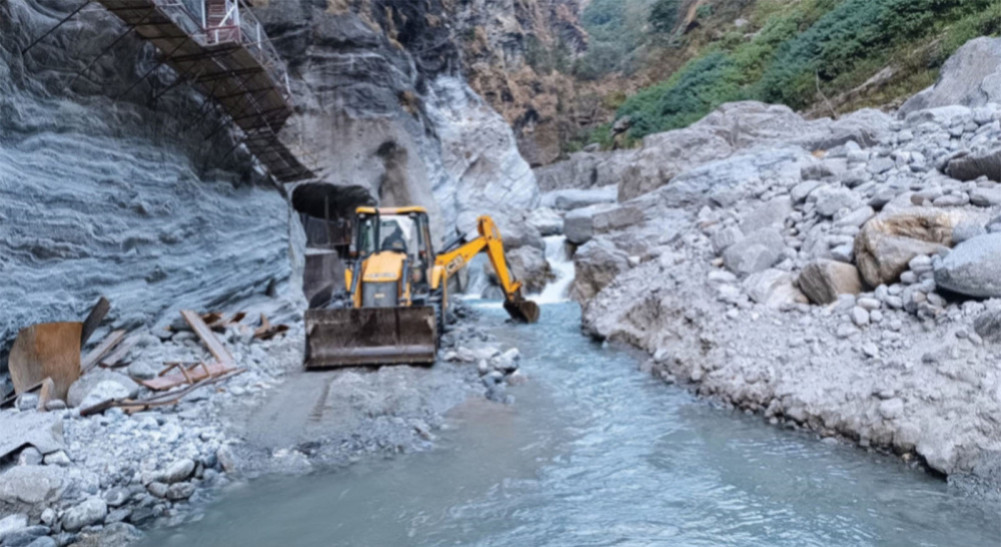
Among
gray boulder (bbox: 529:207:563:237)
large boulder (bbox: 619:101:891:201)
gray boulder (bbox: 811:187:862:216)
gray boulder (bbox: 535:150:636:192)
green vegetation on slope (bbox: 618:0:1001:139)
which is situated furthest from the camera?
gray boulder (bbox: 535:150:636:192)

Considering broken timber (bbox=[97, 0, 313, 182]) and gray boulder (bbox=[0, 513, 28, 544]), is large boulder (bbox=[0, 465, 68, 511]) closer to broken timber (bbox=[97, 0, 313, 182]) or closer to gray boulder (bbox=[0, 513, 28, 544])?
gray boulder (bbox=[0, 513, 28, 544])

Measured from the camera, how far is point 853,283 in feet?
20.2

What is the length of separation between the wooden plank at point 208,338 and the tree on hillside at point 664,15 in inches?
1384

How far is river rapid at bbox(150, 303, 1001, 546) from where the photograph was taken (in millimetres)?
3689

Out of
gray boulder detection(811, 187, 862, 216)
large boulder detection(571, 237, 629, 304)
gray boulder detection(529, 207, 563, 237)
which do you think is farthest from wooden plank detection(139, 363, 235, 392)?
gray boulder detection(529, 207, 563, 237)

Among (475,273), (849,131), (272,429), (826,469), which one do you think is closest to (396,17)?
(475,273)

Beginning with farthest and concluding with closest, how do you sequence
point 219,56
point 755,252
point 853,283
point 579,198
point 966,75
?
point 579,198, point 966,75, point 219,56, point 755,252, point 853,283

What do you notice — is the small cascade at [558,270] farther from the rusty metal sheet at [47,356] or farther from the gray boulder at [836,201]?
the rusty metal sheet at [47,356]

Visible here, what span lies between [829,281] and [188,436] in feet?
21.6

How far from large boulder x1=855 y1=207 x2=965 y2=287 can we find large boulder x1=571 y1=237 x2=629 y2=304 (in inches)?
240

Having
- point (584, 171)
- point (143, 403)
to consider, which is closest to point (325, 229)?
point (143, 403)

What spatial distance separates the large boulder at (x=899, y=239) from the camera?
5.64 m

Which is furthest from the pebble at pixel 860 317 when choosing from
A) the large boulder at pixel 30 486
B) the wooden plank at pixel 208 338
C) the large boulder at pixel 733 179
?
the wooden plank at pixel 208 338

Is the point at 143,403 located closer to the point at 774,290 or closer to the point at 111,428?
the point at 111,428
